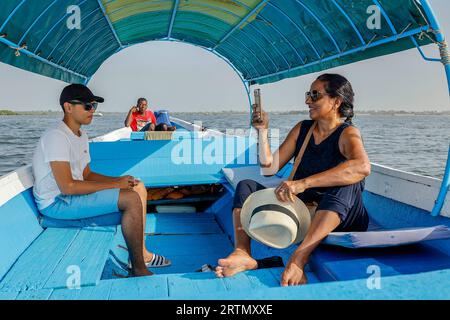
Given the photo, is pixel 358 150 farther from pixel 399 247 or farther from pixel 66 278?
pixel 66 278

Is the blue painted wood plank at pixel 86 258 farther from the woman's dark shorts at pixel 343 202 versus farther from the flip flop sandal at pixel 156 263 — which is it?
the woman's dark shorts at pixel 343 202

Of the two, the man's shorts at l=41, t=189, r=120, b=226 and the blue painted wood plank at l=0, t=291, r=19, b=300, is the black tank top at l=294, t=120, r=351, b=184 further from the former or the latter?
the blue painted wood plank at l=0, t=291, r=19, b=300

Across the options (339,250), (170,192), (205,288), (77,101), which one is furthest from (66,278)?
(170,192)

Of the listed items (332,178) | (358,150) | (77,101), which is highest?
(77,101)

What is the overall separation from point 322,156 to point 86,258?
1.83 metres

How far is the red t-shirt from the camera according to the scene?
34.2ft

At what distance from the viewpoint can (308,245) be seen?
247cm

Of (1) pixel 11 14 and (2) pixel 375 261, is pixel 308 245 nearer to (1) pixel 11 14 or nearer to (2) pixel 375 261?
(2) pixel 375 261

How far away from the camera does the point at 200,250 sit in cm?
421

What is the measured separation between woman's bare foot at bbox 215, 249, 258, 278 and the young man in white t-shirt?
2.41ft

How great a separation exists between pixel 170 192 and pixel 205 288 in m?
3.45

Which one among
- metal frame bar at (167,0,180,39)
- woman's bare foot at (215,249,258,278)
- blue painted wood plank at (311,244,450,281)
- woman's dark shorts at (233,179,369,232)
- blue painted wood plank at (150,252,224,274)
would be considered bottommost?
blue painted wood plank at (150,252,224,274)

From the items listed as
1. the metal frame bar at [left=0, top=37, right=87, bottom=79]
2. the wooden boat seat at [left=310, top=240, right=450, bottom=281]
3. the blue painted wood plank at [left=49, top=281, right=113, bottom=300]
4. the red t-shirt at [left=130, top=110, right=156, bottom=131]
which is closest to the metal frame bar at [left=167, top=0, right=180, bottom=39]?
the metal frame bar at [left=0, top=37, right=87, bottom=79]

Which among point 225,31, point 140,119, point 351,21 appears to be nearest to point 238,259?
point 351,21
